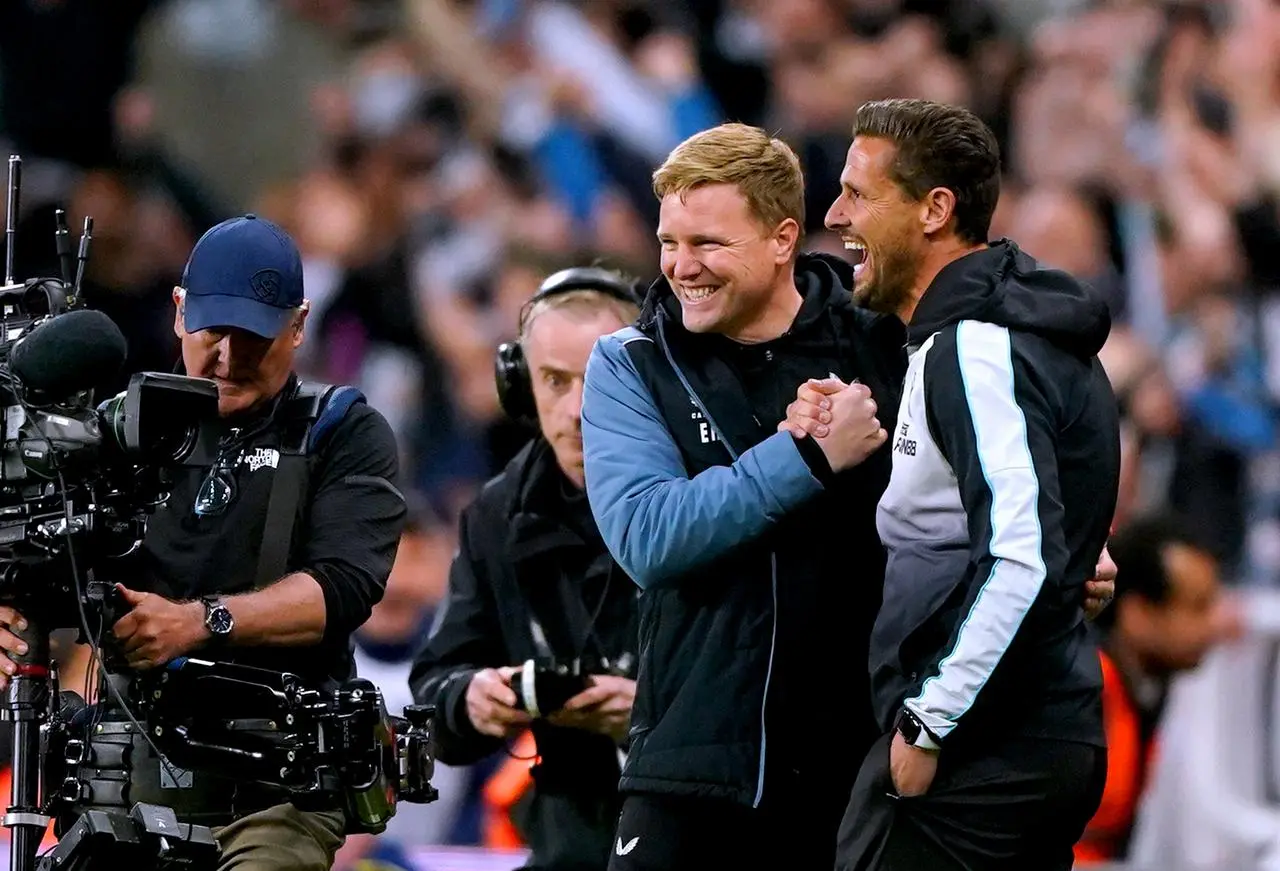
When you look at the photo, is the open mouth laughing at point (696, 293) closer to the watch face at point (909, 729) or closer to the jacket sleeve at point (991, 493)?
the jacket sleeve at point (991, 493)

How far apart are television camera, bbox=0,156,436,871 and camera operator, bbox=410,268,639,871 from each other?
588 mm

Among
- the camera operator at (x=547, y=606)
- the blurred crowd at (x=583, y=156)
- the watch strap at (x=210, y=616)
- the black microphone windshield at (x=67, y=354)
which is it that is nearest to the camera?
the black microphone windshield at (x=67, y=354)

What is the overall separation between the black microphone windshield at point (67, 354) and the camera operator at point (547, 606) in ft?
3.92

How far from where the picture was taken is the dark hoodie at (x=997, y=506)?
10.2 feet

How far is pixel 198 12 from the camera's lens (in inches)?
381

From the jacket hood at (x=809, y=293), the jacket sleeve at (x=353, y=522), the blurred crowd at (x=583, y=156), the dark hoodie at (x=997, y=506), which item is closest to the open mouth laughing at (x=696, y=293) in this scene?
the jacket hood at (x=809, y=293)

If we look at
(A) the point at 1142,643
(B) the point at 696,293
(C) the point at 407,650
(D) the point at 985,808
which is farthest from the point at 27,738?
(A) the point at 1142,643

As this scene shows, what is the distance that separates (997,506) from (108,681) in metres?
1.59

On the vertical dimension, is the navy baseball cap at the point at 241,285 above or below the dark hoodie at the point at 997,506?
above

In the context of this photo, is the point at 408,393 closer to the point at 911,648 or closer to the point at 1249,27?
the point at 1249,27

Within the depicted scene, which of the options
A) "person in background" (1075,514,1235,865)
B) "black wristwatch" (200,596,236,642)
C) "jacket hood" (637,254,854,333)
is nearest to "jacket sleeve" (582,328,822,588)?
"jacket hood" (637,254,854,333)

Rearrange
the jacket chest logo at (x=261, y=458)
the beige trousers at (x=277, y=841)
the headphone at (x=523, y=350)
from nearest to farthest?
the beige trousers at (x=277, y=841) < the jacket chest logo at (x=261, y=458) < the headphone at (x=523, y=350)

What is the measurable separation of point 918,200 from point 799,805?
3.43 feet

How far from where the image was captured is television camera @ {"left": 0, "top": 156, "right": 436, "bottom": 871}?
339cm
